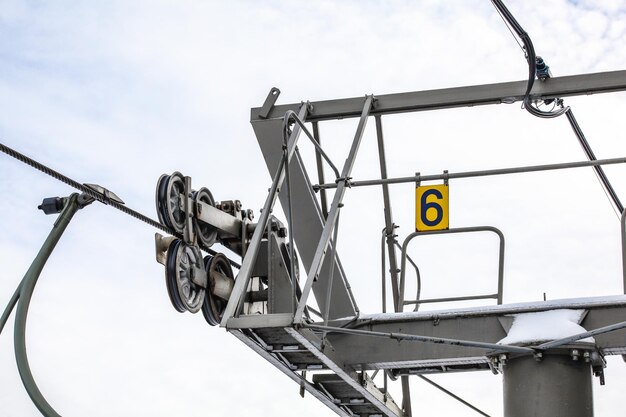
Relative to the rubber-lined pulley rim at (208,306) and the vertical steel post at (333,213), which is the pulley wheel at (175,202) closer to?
the rubber-lined pulley rim at (208,306)

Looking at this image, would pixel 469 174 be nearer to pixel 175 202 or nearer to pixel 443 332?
pixel 443 332

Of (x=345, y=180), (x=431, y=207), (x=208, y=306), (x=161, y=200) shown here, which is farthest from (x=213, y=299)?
(x=431, y=207)

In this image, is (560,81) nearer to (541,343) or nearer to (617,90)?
(617,90)

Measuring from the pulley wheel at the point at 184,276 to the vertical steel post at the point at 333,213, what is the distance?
3.60 ft

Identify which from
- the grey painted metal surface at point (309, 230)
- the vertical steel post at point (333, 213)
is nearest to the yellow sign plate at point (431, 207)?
the vertical steel post at point (333, 213)

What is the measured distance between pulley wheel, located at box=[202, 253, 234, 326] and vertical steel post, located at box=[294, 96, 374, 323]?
3.69ft

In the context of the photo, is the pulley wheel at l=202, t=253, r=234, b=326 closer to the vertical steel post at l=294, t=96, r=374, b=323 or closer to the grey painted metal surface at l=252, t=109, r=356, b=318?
the grey painted metal surface at l=252, t=109, r=356, b=318

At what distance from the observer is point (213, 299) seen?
32.2 ft

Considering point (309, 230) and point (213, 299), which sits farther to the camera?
point (309, 230)

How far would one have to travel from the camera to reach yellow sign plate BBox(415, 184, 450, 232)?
9523 mm

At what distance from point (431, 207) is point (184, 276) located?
222cm

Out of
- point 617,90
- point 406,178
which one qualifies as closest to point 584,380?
point 406,178

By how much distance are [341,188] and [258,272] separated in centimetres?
139

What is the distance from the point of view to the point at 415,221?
9555 mm
